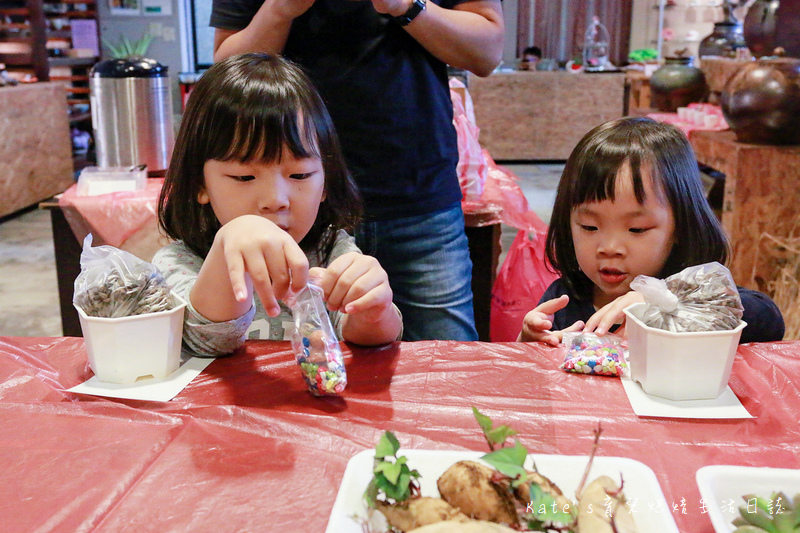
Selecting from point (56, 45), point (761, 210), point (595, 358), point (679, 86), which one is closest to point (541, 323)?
point (595, 358)

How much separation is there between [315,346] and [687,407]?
447 millimetres

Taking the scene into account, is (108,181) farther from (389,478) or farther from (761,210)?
(761,210)

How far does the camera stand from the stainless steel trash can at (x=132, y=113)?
2.57 m

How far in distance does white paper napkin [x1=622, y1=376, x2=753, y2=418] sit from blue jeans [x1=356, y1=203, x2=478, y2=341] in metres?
0.76

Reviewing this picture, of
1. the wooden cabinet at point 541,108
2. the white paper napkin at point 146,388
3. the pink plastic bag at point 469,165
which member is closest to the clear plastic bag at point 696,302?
the white paper napkin at point 146,388

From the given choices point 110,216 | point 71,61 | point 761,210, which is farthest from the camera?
point 71,61

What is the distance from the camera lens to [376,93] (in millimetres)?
1544

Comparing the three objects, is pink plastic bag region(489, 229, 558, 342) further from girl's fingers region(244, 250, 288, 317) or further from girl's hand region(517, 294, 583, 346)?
girl's fingers region(244, 250, 288, 317)

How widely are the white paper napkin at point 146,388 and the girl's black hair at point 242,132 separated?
0.35 metres

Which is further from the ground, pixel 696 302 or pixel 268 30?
pixel 268 30

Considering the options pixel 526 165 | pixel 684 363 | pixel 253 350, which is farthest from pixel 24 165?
pixel 684 363

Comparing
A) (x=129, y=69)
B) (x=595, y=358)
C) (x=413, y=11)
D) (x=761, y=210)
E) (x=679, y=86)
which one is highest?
(x=413, y=11)

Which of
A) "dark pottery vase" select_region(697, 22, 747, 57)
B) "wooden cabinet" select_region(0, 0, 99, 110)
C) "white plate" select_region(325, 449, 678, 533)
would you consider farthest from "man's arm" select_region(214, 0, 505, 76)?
"wooden cabinet" select_region(0, 0, 99, 110)

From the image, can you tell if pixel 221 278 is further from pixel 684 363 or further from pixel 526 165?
pixel 526 165
